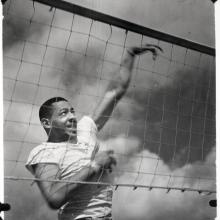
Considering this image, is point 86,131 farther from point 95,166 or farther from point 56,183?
point 56,183

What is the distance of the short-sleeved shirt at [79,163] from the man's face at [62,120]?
0.04 meters

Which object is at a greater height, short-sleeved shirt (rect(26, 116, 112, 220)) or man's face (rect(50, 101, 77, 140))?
man's face (rect(50, 101, 77, 140))

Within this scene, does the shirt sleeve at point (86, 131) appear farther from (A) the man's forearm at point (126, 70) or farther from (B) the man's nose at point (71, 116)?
(A) the man's forearm at point (126, 70)

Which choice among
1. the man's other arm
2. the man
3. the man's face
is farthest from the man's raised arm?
the man's other arm

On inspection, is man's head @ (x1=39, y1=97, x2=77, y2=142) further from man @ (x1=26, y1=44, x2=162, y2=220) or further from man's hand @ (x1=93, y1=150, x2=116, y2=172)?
man's hand @ (x1=93, y1=150, x2=116, y2=172)

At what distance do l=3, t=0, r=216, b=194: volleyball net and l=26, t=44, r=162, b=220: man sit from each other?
0.03 meters

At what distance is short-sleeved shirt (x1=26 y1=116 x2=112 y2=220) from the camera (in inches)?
55.7

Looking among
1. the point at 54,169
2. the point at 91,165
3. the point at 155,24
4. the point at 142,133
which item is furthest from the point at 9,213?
the point at 155,24

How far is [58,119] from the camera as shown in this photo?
1487 mm

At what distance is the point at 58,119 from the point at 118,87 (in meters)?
0.31

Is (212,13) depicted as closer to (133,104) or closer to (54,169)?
(133,104)

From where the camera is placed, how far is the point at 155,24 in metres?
1.61

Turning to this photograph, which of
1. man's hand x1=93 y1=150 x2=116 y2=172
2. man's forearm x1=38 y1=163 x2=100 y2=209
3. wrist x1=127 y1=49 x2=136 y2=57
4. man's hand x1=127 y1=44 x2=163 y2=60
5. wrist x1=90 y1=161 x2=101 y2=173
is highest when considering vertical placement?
man's hand x1=127 y1=44 x2=163 y2=60

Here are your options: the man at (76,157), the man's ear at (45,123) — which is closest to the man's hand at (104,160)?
the man at (76,157)
